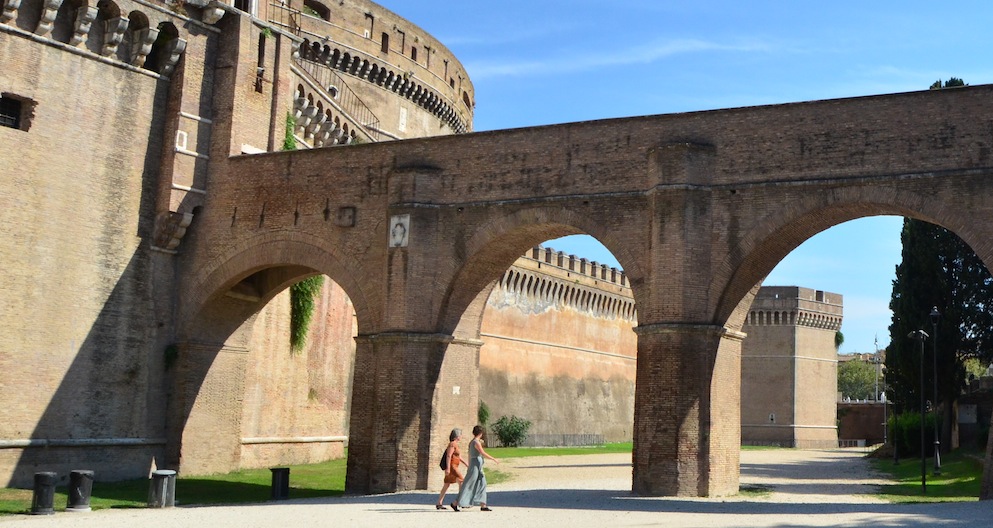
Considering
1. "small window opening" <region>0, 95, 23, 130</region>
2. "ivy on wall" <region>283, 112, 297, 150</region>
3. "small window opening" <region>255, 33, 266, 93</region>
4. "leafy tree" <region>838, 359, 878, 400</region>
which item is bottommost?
"leafy tree" <region>838, 359, 878, 400</region>

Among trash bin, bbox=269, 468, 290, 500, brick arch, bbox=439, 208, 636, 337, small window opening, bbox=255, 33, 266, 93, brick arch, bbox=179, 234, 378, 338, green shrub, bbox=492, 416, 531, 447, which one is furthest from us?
green shrub, bbox=492, 416, 531, 447

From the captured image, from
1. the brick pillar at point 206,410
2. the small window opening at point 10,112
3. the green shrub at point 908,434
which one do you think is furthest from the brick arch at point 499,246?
the green shrub at point 908,434

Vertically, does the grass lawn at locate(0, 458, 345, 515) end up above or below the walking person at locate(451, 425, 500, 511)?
below

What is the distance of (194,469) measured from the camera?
74.0 ft

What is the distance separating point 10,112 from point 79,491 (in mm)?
7675

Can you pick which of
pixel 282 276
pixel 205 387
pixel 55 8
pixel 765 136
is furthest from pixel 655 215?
pixel 55 8

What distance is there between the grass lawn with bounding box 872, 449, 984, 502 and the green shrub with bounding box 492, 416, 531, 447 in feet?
42.9

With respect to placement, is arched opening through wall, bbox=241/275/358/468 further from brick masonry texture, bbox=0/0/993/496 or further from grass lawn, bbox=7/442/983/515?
grass lawn, bbox=7/442/983/515

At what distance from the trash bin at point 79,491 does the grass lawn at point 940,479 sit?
43.3ft

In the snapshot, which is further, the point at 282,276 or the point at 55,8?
the point at 282,276

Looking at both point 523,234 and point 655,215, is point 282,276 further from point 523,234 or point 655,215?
point 655,215

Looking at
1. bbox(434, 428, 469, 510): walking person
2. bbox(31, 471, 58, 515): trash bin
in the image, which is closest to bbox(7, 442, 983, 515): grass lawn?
bbox(31, 471, 58, 515): trash bin

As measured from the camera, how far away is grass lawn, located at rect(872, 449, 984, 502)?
19.9 m

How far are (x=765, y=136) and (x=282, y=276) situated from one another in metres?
10.7
